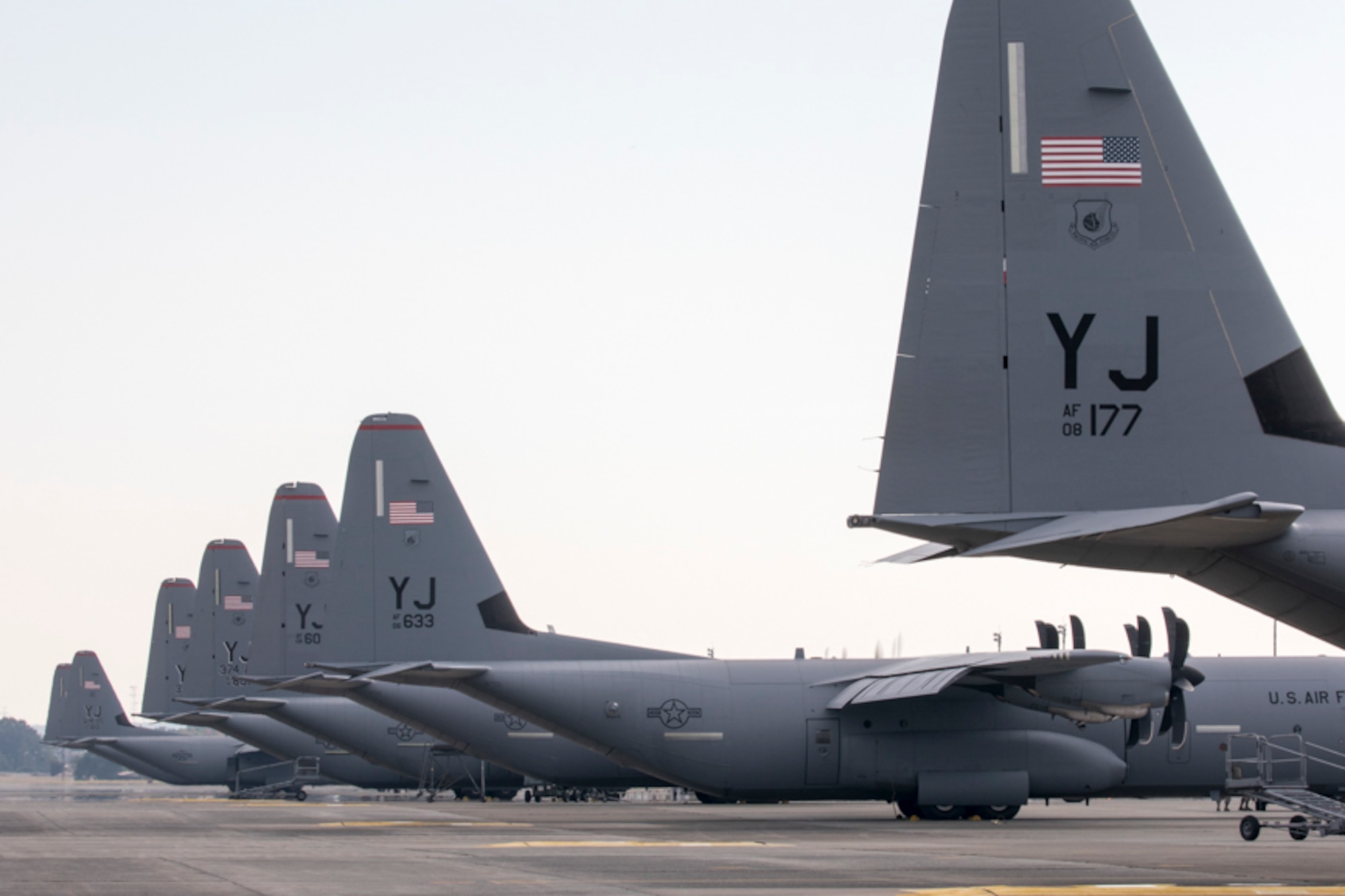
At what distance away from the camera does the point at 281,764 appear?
5684 centimetres

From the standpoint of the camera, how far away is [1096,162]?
13055 mm

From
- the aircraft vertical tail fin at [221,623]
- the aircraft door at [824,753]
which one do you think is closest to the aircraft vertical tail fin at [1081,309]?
the aircraft door at [824,753]

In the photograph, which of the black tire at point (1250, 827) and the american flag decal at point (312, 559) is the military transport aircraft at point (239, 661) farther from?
the black tire at point (1250, 827)

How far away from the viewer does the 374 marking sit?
1295 cm

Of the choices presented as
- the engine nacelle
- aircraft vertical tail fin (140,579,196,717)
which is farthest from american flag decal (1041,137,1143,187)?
aircraft vertical tail fin (140,579,196,717)

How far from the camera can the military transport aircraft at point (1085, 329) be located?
498 inches

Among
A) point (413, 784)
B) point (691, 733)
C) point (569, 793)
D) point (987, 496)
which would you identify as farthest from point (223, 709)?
point (987, 496)

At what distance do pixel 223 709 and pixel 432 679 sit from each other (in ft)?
53.8

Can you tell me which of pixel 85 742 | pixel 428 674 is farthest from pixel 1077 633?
pixel 85 742

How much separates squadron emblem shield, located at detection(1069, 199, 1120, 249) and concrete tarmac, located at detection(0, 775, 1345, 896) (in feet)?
21.2

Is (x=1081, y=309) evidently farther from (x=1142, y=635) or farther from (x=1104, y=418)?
(x=1142, y=635)

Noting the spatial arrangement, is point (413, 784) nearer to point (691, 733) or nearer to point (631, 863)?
point (691, 733)

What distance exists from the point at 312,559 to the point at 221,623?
27.0ft

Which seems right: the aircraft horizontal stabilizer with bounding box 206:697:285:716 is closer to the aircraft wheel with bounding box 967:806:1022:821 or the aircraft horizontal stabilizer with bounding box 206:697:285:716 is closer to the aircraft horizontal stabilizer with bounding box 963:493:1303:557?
the aircraft wheel with bounding box 967:806:1022:821
